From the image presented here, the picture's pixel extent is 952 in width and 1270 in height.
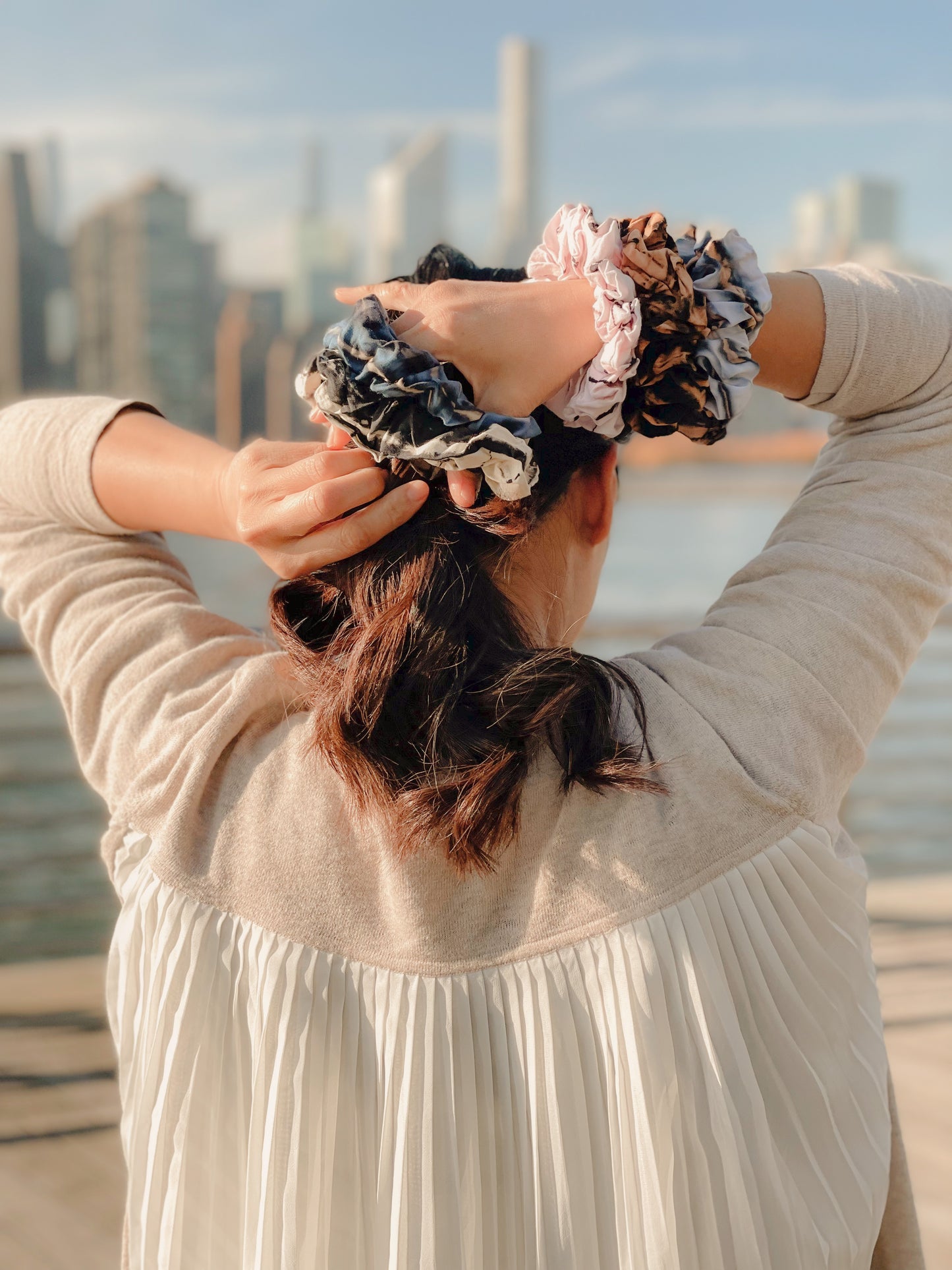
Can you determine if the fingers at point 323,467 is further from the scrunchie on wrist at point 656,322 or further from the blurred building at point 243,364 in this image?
the blurred building at point 243,364

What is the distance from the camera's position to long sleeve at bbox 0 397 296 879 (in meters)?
0.70

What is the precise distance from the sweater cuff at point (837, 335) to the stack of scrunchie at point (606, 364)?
62mm

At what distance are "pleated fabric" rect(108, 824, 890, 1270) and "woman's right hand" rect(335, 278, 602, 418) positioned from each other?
0.31 meters

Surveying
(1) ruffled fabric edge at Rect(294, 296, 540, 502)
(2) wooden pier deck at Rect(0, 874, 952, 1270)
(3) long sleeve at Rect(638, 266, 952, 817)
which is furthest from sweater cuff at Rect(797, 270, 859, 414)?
(2) wooden pier deck at Rect(0, 874, 952, 1270)

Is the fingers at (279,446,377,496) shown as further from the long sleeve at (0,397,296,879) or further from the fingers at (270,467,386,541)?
the long sleeve at (0,397,296,879)

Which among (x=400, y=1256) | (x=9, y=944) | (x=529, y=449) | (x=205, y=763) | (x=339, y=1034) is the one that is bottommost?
(x=9, y=944)

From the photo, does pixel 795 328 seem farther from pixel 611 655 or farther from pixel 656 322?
pixel 611 655

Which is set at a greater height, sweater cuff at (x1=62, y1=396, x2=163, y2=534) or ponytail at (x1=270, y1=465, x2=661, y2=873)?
sweater cuff at (x1=62, y1=396, x2=163, y2=534)

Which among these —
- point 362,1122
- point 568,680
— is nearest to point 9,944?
point 362,1122

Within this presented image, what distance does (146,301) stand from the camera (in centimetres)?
3575

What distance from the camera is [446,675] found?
0.62 metres

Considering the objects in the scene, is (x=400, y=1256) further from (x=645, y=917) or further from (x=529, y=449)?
(x=529, y=449)

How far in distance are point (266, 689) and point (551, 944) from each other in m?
Answer: 0.24

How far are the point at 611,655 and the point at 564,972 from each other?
2.94 feet
